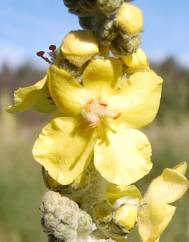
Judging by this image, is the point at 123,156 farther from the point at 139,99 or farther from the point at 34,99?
the point at 34,99

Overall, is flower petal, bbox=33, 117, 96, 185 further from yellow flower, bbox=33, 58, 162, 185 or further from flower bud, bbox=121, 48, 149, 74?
flower bud, bbox=121, 48, 149, 74

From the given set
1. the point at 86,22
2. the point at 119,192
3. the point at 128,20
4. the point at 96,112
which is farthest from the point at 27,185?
the point at 128,20

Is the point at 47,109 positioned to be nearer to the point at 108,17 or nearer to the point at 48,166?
the point at 48,166

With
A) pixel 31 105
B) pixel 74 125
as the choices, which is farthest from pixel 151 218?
pixel 31 105

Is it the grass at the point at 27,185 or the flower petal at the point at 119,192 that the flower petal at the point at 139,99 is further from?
the grass at the point at 27,185

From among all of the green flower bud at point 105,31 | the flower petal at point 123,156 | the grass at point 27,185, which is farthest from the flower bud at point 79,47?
the grass at point 27,185

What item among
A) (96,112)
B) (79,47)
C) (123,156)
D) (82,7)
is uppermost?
(82,7)
